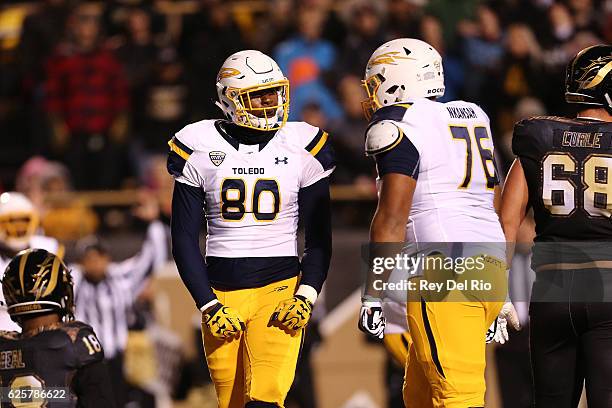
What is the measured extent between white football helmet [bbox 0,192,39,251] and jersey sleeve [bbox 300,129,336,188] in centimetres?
231

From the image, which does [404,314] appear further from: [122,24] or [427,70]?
[122,24]

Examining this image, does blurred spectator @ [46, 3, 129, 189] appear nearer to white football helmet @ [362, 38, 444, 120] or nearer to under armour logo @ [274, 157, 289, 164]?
under armour logo @ [274, 157, 289, 164]

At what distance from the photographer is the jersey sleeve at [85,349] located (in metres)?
5.88

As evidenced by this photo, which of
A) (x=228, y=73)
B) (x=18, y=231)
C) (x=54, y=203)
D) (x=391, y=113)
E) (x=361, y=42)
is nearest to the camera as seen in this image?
(x=391, y=113)

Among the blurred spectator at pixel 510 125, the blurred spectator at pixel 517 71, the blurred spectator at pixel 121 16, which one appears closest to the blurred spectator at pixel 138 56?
the blurred spectator at pixel 121 16

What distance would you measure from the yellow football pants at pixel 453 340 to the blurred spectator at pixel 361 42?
20.7 ft

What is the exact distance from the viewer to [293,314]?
251 inches

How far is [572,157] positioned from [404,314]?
3.99 ft

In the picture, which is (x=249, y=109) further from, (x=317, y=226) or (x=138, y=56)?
(x=138, y=56)

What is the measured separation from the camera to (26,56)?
44.9 ft

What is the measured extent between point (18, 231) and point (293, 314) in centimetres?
266

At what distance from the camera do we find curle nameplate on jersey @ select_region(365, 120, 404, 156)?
6117mm

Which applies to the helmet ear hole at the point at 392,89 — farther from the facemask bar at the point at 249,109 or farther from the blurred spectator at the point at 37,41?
the blurred spectator at the point at 37,41

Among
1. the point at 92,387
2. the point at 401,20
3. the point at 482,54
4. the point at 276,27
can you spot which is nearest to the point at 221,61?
the point at 276,27
